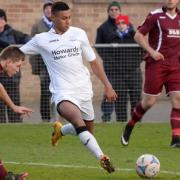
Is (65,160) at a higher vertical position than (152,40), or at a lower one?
lower

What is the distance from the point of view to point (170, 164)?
12.5 metres

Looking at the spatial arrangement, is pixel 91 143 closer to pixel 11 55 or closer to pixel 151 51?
pixel 11 55

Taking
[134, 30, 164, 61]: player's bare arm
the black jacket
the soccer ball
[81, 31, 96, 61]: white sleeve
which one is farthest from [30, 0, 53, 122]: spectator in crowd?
the soccer ball

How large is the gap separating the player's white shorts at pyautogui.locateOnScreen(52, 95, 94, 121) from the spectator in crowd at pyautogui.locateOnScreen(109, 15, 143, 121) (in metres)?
5.72

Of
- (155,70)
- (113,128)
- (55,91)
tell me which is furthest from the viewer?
(113,128)

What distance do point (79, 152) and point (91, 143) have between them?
8.47ft

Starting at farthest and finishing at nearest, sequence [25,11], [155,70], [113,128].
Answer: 1. [25,11]
2. [113,128]
3. [155,70]

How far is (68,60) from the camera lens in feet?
41.1

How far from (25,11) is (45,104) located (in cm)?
563

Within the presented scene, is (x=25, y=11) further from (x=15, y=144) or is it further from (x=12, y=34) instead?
(x=15, y=144)

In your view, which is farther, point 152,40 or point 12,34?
point 12,34

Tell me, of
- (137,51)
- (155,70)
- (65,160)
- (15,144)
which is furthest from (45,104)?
(65,160)

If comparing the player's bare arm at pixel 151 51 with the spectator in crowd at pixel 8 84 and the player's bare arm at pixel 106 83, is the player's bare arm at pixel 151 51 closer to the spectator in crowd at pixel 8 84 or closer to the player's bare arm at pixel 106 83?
the player's bare arm at pixel 106 83

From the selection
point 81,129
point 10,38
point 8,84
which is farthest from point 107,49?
point 81,129
